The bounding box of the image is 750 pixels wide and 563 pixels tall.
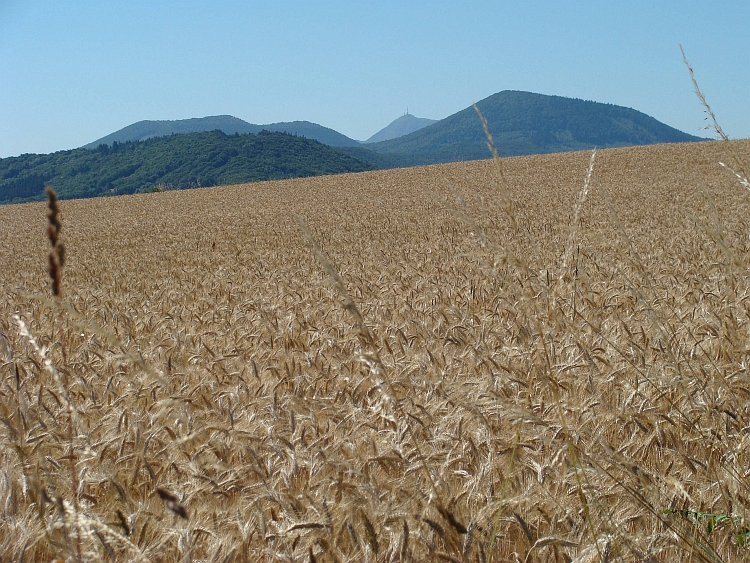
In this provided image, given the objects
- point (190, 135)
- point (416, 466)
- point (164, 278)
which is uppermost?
point (190, 135)

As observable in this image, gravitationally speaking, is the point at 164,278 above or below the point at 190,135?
below

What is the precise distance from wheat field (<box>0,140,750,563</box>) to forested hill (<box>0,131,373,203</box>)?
101m

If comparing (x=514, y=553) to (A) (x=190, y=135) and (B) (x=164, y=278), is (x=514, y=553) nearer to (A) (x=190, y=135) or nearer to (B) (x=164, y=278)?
(B) (x=164, y=278)

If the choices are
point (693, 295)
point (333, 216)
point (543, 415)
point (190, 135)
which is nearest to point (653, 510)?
point (543, 415)

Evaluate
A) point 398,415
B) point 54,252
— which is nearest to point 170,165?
point 398,415

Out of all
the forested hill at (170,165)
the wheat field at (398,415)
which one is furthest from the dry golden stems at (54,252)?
the forested hill at (170,165)

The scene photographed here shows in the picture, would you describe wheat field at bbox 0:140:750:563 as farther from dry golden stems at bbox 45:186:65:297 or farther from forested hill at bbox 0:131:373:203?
forested hill at bbox 0:131:373:203

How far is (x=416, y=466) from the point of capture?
207cm

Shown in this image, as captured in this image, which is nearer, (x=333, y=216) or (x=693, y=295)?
(x=693, y=295)

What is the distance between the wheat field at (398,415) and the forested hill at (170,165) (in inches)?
3975

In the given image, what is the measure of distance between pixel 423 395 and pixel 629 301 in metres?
2.68

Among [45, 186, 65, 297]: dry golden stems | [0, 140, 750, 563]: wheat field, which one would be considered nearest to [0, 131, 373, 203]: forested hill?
[0, 140, 750, 563]: wheat field

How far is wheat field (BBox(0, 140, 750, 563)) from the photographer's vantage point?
1.78 meters

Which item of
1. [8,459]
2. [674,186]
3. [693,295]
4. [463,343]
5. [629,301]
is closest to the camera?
[8,459]
